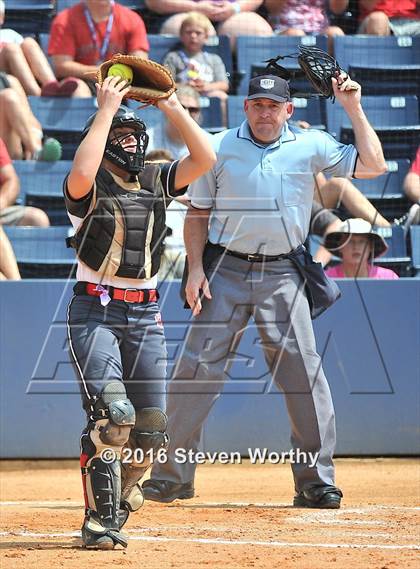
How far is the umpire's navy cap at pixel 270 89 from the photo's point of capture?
628 cm

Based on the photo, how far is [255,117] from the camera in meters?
6.42

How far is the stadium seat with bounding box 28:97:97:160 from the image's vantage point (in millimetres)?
10429

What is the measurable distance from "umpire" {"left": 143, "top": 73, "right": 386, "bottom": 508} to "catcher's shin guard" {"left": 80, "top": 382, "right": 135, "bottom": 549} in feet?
4.80

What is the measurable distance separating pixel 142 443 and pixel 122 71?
1.76 meters

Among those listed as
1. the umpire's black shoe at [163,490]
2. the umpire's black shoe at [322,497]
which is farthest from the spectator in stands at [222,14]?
the umpire's black shoe at [322,497]

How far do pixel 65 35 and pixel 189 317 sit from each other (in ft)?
12.1

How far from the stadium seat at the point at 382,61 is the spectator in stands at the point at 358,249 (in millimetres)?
2830

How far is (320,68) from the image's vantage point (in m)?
6.28

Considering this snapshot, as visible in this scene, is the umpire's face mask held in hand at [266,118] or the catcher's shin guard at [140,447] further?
the umpire's face mask held in hand at [266,118]

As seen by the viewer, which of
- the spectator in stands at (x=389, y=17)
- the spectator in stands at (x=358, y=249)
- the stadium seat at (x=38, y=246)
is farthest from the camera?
the spectator in stands at (x=389, y=17)

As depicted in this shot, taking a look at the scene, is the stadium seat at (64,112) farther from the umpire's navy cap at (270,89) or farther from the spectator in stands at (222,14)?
the umpire's navy cap at (270,89)

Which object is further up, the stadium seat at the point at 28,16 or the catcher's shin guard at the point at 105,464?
the stadium seat at the point at 28,16

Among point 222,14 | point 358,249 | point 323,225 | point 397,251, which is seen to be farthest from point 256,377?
→ point 222,14

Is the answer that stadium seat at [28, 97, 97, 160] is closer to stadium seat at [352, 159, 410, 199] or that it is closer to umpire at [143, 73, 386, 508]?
stadium seat at [352, 159, 410, 199]
